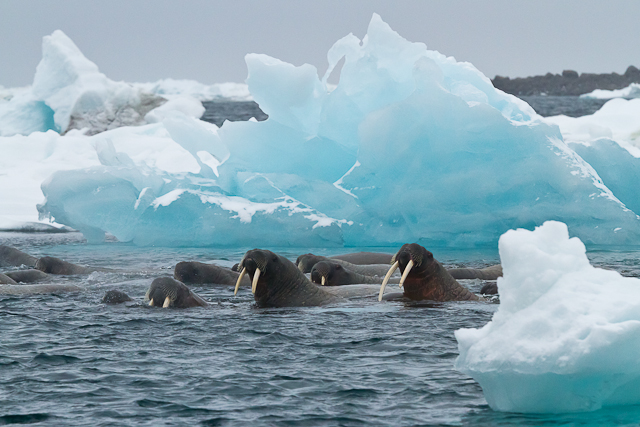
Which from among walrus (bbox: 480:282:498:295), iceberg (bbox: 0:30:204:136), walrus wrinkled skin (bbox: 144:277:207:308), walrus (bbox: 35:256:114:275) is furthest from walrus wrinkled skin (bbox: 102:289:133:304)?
iceberg (bbox: 0:30:204:136)

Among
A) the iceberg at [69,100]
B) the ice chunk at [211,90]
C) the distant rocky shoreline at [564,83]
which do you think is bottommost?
the iceberg at [69,100]

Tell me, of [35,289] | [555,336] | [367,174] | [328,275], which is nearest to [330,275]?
[328,275]

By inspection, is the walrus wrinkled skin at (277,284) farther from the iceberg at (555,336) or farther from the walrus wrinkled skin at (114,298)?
the iceberg at (555,336)

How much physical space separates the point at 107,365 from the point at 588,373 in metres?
3.25

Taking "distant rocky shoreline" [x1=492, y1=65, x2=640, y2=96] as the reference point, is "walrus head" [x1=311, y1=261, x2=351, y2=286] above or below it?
below

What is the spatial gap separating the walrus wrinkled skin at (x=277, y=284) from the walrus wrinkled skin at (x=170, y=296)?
599 millimetres

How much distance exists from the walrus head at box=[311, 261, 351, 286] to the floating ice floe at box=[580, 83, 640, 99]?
75.2 meters

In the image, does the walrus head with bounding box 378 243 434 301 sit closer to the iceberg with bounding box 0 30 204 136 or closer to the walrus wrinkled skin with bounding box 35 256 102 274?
the walrus wrinkled skin with bounding box 35 256 102 274

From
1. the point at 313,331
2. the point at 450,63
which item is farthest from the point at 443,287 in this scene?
the point at 450,63

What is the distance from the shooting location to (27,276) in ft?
35.9

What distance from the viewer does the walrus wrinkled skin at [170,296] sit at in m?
8.08

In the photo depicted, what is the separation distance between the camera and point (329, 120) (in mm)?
15484

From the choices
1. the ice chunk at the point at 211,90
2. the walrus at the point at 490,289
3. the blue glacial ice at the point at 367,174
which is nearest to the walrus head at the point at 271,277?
the walrus at the point at 490,289

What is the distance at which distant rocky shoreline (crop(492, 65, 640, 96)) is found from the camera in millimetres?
112438
